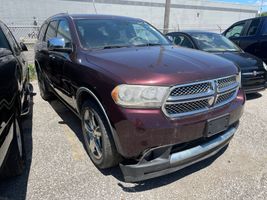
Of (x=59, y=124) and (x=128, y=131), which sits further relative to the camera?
(x=59, y=124)

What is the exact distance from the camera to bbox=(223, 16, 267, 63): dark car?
717 cm

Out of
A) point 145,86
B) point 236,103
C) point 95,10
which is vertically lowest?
point 95,10

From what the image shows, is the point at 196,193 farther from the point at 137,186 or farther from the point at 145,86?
the point at 145,86

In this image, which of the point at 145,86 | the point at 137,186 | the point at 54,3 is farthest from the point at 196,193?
the point at 54,3

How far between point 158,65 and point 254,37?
19.6 feet

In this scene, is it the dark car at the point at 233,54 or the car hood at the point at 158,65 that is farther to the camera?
the dark car at the point at 233,54

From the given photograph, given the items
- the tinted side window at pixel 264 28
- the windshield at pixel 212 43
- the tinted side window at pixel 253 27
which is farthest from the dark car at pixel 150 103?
the tinted side window at pixel 253 27

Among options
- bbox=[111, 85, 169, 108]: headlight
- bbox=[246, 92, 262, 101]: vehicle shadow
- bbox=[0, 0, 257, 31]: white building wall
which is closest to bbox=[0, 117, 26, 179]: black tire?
bbox=[111, 85, 169, 108]: headlight

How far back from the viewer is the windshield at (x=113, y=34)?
353 centimetres

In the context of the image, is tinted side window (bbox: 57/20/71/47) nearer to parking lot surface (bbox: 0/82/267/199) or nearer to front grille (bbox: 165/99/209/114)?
parking lot surface (bbox: 0/82/267/199)

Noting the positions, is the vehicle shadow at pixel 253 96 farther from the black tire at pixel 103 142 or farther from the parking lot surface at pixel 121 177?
the black tire at pixel 103 142

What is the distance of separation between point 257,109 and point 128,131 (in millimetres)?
3835

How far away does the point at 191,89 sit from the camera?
2486 mm

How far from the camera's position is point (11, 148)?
2576 millimetres
